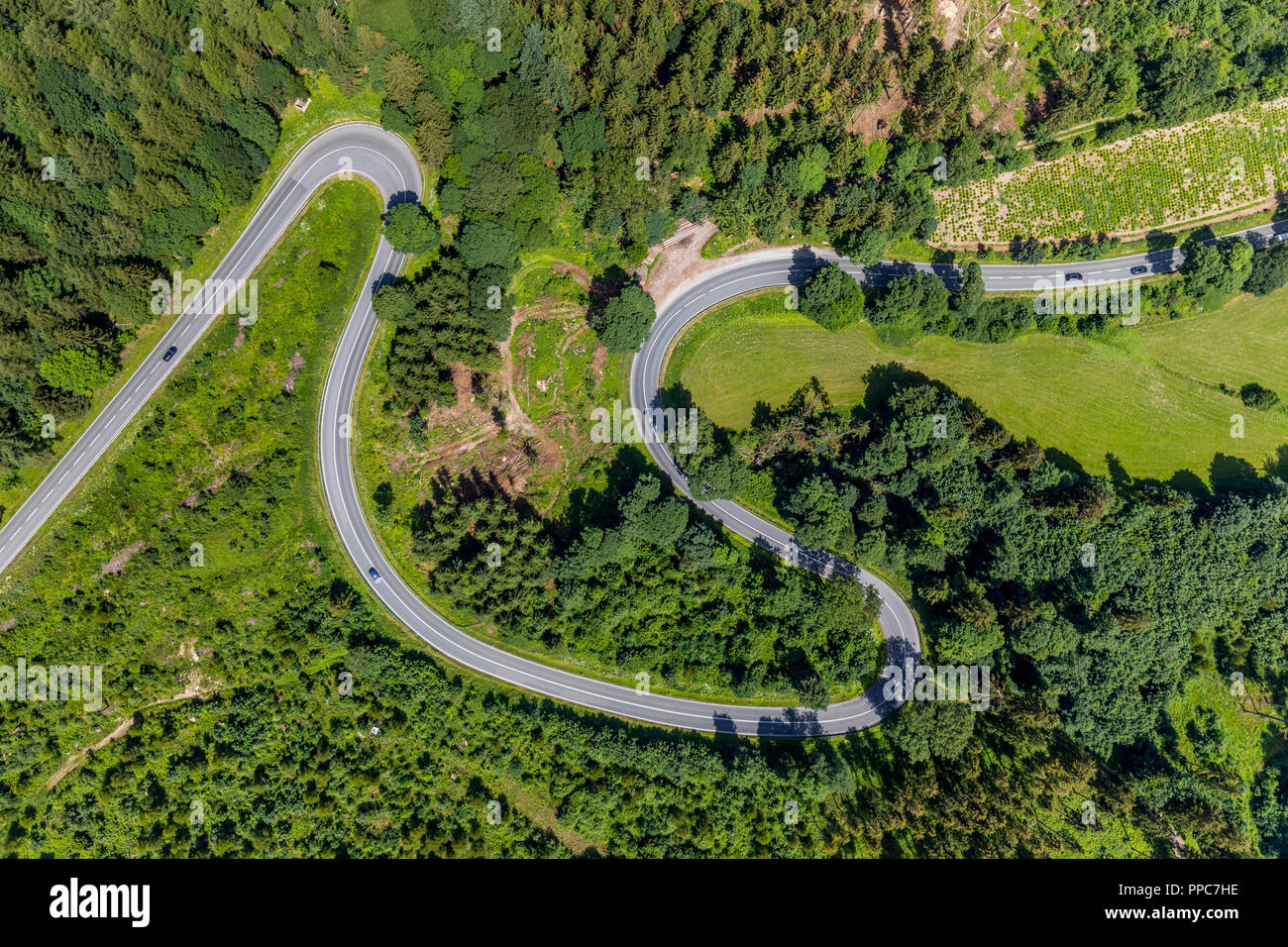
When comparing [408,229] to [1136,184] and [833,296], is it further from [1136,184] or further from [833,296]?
[1136,184]

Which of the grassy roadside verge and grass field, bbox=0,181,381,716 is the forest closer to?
grass field, bbox=0,181,381,716

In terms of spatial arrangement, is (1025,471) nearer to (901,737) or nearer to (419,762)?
(901,737)

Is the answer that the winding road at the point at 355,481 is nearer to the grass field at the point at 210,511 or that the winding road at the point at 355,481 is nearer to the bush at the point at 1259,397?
the grass field at the point at 210,511

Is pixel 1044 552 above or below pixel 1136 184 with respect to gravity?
below

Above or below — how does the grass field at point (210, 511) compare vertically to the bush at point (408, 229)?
below

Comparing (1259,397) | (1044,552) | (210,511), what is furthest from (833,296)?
(210,511)

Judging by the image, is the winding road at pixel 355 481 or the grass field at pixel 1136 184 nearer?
the winding road at pixel 355 481

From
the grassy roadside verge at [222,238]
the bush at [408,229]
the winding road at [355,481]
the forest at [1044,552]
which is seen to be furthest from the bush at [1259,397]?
the grassy roadside verge at [222,238]

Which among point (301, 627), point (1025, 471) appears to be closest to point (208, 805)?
point (301, 627)
